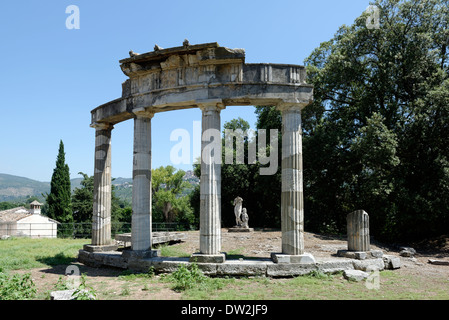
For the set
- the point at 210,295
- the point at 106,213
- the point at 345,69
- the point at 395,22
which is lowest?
the point at 210,295

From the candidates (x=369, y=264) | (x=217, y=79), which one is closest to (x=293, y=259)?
(x=369, y=264)

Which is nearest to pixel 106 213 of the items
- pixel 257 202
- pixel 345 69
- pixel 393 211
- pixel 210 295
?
pixel 210 295

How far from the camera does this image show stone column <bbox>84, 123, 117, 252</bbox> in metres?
13.3

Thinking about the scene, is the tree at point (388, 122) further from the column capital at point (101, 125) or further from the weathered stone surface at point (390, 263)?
the column capital at point (101, 125)

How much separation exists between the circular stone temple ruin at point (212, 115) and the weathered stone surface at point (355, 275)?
43 centimetres

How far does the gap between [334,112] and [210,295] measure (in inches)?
856

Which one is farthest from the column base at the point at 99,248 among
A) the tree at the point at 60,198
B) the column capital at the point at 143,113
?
the tree at the point at 60,198

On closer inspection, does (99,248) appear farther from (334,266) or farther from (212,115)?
(334,266)

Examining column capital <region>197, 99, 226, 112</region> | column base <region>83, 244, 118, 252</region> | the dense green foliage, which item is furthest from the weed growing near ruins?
the dense green foliage

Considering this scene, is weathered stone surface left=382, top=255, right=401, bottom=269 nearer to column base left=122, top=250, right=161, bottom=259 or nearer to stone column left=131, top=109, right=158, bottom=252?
column base left=122, top=250, right=161, bottom=259

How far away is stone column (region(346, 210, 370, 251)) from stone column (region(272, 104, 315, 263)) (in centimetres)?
308
